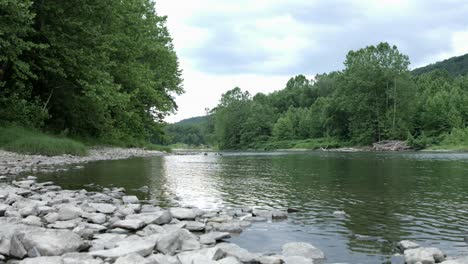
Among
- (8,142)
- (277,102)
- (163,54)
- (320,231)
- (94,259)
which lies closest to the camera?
(94,259)

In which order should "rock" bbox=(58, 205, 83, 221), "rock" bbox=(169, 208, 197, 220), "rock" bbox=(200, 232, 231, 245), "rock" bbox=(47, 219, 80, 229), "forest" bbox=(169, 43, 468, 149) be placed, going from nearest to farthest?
"rock" bbox=(200, 232, 231, 245)
"rock" bbox=(47, 219, 80, 229)
"rock" bbox=(58, 205, 83, 221)
"rock" bbox=(169, 208, 197, 220)
"forest" bbox=(169, 43, 468, 149)

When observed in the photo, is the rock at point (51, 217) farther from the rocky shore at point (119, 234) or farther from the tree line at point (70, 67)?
the tree line at point (70, 67)

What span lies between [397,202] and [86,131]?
95.7ft

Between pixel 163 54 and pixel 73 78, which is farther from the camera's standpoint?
pixel 163 54

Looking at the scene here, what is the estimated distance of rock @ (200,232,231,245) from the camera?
19.2 feet

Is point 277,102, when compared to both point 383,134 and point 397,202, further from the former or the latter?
point 397,202

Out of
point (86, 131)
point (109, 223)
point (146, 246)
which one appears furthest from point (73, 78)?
point (146, 246)

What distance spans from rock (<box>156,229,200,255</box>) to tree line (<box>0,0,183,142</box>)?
16.5 meters

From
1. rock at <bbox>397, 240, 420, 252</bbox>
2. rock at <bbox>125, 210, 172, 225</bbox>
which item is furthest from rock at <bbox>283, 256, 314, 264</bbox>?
rock at <bbox>125, 210, 172, 225</bbox>

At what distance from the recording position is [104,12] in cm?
2650

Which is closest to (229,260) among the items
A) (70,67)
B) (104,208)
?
(104,208)

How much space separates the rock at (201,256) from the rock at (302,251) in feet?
3.12

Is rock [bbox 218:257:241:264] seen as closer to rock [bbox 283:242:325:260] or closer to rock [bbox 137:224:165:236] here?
rock [bbox 283:242:325:260]

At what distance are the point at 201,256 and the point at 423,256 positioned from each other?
269 cm
